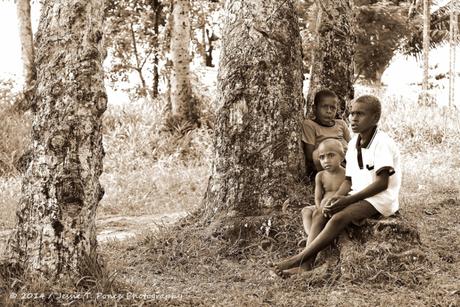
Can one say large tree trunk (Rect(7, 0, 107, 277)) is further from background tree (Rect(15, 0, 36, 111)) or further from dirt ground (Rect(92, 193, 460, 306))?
background tree (Rect(15, 0, 36, 111))

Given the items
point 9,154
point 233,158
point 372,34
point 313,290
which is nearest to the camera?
point 313,290

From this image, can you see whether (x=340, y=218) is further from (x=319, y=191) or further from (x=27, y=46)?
(x=27, y=46)

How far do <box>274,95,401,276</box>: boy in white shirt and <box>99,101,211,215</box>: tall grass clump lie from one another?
12.7 feet

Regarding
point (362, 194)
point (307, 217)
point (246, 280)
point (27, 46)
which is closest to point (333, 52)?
point (307, 217)

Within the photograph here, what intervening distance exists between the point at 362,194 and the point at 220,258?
1.45 metres

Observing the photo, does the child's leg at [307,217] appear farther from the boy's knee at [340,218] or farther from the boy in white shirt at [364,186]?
the boy's knee at [340,218]

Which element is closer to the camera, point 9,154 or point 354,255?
point 354,255

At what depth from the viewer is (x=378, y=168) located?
4316mm

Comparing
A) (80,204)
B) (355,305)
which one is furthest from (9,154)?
(355,305)

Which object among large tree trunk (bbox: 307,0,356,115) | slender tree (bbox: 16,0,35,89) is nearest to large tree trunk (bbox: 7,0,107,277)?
large tree trunk (bbox: 307,0,356,115)

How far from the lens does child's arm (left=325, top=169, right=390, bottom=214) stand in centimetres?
432

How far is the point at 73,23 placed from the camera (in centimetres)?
387

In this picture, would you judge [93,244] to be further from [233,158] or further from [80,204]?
[233,158]

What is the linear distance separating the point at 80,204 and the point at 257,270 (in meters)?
1.65
